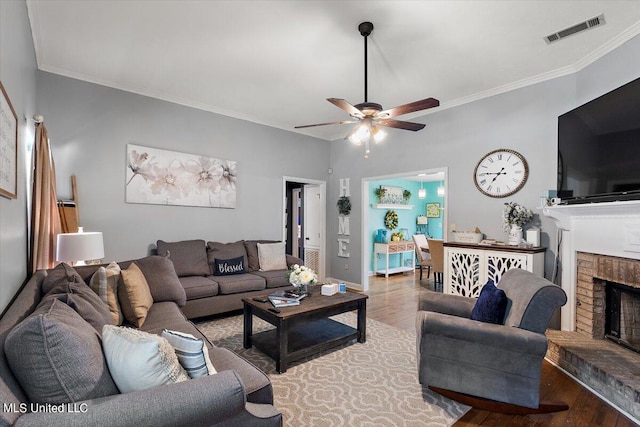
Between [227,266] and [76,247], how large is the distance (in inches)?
69.6

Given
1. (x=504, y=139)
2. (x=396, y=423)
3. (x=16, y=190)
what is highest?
(x=504, y=139)

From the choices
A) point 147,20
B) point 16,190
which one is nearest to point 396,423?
point 16,190

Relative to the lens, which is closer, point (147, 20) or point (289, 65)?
point (147, 20)

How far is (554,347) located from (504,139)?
2.44m

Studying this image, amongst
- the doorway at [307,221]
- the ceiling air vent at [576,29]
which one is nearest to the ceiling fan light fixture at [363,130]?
the ceiling air vent at [576,29]

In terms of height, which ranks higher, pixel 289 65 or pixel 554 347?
pixel 289 65

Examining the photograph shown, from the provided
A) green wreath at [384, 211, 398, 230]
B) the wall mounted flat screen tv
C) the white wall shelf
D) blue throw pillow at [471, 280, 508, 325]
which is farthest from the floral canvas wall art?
the wall mounted flat screen tv

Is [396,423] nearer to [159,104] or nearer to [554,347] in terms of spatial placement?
[554,347]

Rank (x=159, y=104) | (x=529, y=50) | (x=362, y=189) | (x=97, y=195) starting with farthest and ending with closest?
(x=362, y=189) → (x=159, y=104) → (x=97, y=195) → (x=529, y=50)

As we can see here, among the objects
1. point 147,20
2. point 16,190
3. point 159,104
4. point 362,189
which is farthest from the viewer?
point 362,189

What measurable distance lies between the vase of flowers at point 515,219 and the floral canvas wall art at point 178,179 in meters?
3.84

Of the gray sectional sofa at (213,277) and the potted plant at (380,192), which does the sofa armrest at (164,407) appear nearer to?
the gray sectional sofa at (213,277)

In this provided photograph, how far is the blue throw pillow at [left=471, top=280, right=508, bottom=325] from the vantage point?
2.20m

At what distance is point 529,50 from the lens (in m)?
3.03
